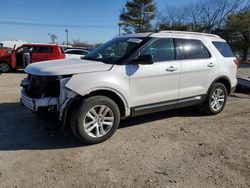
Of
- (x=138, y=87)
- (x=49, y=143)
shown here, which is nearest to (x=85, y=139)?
(x=49, y=143)

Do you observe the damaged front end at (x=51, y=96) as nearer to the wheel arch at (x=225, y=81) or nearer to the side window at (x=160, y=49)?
the side window at (x=160, y=49)

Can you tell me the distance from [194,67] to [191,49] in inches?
14.9

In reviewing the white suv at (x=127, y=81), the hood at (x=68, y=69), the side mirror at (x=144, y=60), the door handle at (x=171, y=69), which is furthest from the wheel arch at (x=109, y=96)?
the door handle at (x=171, y=69)

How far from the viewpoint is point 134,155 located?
11.8 feet

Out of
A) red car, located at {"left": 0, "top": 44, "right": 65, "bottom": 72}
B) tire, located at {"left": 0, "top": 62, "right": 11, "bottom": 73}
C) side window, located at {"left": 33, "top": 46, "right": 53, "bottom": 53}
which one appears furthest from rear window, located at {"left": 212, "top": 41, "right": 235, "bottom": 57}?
tire, located at {"left": 0, "top": 62, "right": 11, "bottom": 73}

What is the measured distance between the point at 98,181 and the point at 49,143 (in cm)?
138

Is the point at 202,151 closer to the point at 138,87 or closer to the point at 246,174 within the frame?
the point at 246,174

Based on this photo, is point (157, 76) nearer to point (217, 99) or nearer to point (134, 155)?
point (134, 155)

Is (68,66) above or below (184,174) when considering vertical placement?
above

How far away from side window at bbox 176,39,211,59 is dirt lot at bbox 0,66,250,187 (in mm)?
1364

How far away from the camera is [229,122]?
5172 mm

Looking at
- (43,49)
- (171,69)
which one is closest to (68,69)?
(171,69)

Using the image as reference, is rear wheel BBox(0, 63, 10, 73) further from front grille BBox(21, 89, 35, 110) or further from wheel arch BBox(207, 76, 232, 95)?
wheel arch BBox(207, 76, 232, 95)

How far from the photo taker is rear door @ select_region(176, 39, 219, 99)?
4832 millimetres
